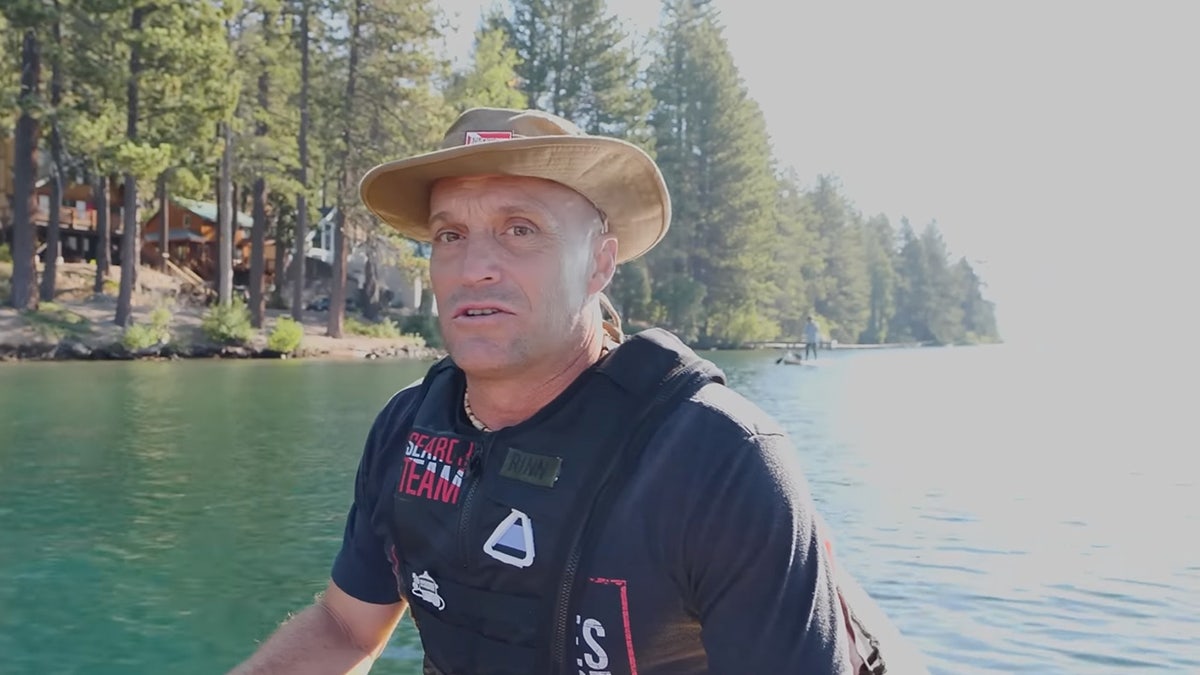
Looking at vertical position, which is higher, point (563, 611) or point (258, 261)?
point (258, 261)

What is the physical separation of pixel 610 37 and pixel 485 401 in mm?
54583

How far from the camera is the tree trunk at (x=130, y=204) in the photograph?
30656mm

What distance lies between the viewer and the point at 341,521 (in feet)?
30.4

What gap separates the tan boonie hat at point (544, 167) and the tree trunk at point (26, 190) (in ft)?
105

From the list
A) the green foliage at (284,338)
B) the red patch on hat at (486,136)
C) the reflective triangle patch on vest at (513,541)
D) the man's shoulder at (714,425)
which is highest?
the red patch on hat at (486,136)

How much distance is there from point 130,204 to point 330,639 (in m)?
32.6

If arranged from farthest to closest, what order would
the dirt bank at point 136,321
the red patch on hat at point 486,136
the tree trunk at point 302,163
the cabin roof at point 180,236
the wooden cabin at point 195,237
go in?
the wooden cabin at point 195,237
the cabin roof at point 180,236
the tree trunk at point 302,163
the dirt bank at point 136,321
the red patch on hat at point 486,136

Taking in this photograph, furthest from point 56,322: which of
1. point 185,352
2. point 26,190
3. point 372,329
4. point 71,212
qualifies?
point 71,212

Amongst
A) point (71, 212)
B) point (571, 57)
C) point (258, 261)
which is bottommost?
point (258, 261)

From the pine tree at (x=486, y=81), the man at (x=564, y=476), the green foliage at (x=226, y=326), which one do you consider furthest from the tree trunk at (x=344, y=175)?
the man at (x=564, y=476)

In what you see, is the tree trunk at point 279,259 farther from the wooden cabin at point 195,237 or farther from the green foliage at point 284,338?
the green foliage at point 284,338

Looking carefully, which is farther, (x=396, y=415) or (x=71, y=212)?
(x=71, y=212)

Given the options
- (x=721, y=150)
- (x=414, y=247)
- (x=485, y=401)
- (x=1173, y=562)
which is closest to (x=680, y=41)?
(x=721, y=150)

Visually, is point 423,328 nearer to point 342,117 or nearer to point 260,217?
point 260,217
